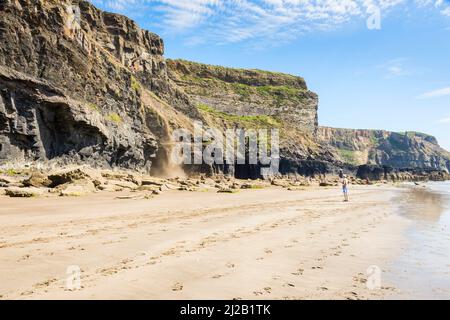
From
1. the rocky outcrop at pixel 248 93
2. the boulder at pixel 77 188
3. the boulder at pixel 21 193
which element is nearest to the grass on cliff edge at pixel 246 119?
the rocky outcrop at pixel 248 93

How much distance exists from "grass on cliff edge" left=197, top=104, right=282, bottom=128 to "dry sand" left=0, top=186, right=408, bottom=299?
80803 mm

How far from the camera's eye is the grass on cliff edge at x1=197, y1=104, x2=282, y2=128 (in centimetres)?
9521

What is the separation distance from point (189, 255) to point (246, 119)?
94.1 meters

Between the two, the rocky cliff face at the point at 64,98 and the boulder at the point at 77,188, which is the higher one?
the rocky cliff face at the point at 64,98

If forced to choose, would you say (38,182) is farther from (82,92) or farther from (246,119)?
(246,119)

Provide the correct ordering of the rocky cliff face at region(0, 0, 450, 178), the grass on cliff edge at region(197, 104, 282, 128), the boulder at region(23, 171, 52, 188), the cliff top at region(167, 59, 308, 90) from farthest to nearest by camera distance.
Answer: the cliff top at region(167, 59, 308, 90) < the grass on cliff edge at region(197, 104, 282, 128) < the rocky cliff face at region(0, 0, 450, 178) < the boulder at region(23, 171, 52, 188)

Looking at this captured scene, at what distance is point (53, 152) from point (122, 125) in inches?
464

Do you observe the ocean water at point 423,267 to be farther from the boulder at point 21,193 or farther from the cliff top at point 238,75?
the cliff top at point 238,75

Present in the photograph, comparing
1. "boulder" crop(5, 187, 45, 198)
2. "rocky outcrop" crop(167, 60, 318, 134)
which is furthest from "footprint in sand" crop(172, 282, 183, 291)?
"rocky outcrop" crop(167, 60, 318, 134)

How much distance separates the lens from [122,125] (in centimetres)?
4550

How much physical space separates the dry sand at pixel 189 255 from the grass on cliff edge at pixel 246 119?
80803mm

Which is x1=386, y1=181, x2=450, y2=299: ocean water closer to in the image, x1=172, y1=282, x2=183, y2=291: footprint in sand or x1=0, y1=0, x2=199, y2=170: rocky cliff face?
x1=172, y1=282, x2=183, y2=291: footprint in sand

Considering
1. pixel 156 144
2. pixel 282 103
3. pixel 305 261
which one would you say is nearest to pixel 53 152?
pixel 156 144

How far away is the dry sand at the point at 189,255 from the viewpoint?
5.28 m
